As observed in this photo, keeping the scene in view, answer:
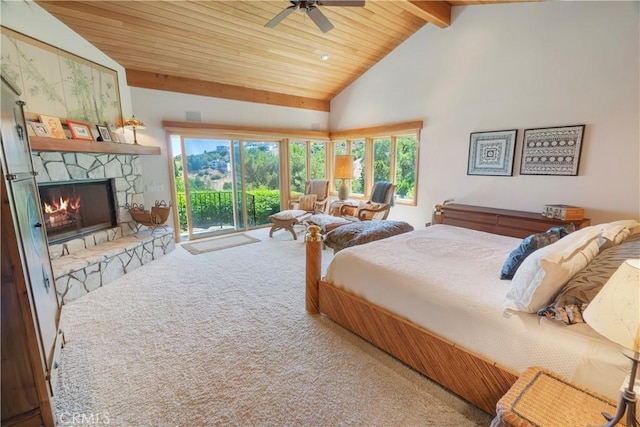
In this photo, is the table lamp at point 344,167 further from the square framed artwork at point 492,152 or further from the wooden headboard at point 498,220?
the square framed artwork at point 492,152

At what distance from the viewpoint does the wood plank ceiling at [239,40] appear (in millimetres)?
3408

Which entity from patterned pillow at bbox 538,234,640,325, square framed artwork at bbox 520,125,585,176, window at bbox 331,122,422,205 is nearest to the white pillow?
patterned pillow at bbox 538,234,640,325

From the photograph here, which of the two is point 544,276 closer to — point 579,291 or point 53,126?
point 579,291

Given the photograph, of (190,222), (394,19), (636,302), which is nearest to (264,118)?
(190,222)

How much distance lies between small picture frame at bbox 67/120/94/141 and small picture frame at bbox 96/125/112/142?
13 centimetres

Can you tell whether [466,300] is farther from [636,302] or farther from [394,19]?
[394,19]

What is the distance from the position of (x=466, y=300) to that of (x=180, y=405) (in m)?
1.74

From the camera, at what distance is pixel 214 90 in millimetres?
5109

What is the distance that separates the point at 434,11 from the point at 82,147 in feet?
16.2

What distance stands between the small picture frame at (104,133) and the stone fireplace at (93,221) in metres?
0.21

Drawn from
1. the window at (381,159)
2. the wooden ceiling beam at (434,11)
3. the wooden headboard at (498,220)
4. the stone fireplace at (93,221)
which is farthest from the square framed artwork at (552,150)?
the stone fireplace at (93,221)

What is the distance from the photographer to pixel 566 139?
3.51 meters

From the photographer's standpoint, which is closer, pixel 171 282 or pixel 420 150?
pixel 171 282

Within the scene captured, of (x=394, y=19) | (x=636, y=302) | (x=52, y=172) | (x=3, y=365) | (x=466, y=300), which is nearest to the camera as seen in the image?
(x=636, y=302)
